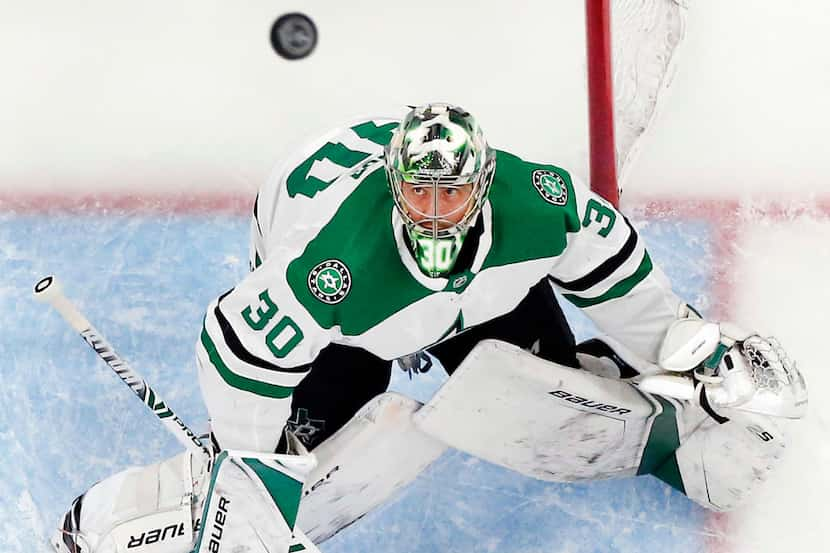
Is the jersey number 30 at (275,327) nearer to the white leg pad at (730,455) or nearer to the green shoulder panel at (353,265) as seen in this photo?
the green shoulder panel at (353,265)

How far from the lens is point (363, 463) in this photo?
248 centimetres

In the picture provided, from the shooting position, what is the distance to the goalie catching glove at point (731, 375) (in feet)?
7.68

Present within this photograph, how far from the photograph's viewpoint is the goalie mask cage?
2.95 metres

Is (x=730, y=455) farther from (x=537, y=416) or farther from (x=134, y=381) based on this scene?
(x=134, y=381)

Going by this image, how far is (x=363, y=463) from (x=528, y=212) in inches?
28.6

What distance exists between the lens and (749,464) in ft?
8.56

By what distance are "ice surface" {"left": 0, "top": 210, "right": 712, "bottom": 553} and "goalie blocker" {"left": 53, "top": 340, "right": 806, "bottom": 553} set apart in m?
0.15

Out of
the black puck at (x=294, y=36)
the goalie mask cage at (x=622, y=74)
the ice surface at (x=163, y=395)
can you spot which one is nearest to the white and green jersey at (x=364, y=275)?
the ice surface at (x=163, y=395)

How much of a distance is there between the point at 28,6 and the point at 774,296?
222 centimetres

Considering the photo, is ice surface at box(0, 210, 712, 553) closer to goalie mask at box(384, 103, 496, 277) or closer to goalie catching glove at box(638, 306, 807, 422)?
goalie catching glove at box(638, 306, 807, 422)

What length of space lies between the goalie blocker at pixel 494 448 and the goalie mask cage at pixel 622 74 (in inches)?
27.6

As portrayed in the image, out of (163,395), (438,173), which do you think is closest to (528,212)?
(438,173)

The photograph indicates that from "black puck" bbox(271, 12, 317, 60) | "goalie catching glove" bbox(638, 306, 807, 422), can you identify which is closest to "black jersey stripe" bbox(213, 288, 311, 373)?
"goalie catching glove" bbox(638, 306, 807, 422)

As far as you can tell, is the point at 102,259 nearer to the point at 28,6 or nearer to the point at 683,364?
the point at 28,6
